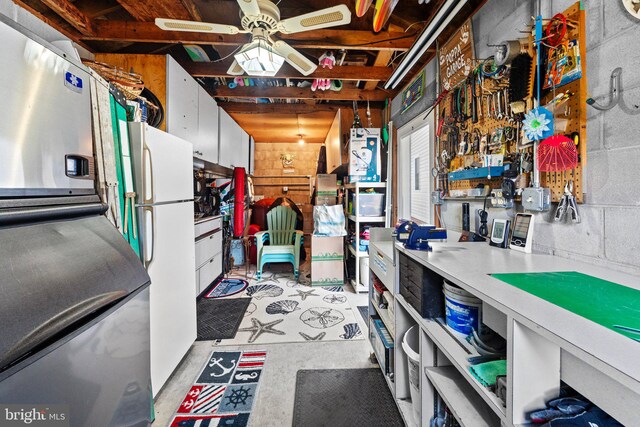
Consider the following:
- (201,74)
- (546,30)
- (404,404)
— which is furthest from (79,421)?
(201,74)

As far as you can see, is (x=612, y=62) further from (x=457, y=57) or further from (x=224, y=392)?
→ (x=224, y=392)

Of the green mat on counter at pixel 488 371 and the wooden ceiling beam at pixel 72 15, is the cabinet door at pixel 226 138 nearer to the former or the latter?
the wooden ceiling beam at pixel 72 15

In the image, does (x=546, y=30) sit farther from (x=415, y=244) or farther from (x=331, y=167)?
(x=331, y=167)

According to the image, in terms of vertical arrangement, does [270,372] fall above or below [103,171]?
below

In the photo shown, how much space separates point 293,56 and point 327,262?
2.51 m

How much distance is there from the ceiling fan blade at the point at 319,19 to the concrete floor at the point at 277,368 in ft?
7.92

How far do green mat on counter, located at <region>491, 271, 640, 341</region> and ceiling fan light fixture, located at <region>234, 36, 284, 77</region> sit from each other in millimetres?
1988

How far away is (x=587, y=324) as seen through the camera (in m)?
0.53

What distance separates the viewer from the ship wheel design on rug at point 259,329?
93.1 inches

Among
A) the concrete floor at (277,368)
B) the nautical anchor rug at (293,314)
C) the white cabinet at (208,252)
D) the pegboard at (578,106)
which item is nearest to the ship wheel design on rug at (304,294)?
the nautical anchor rug at (293,314)

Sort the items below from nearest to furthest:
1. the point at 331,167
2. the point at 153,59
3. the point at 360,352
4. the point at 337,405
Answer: the point at 337,405, the point at 360,352, the point at 153,59, the point at 331,167

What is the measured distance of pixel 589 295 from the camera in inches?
26.9

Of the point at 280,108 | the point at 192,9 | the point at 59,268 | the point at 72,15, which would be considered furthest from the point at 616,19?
the point at 280,108

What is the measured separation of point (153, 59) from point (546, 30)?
289 centimetres
